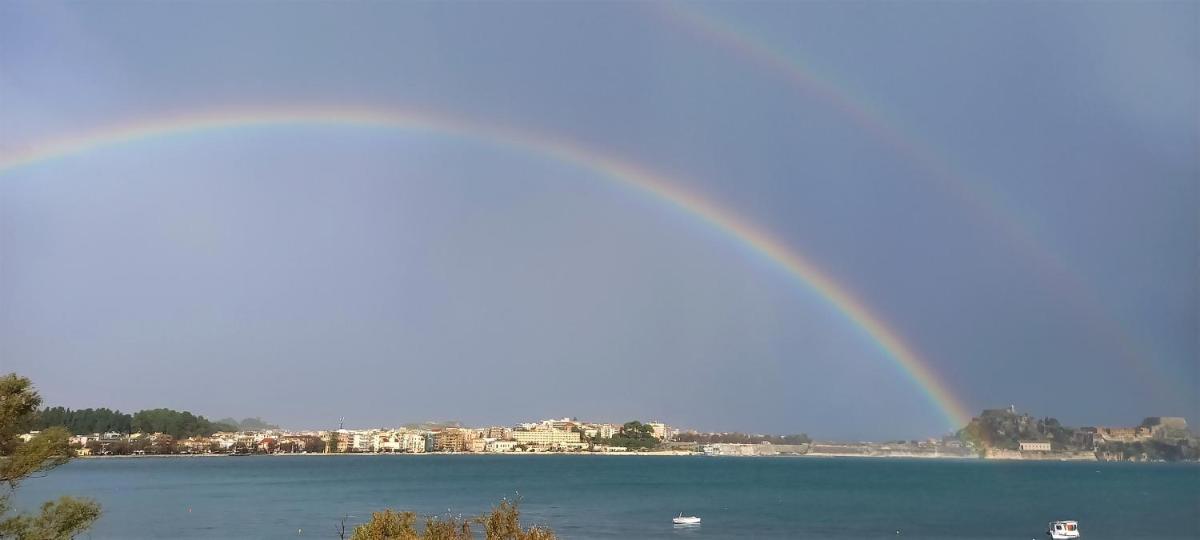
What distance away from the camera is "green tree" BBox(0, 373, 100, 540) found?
1470 centimetres

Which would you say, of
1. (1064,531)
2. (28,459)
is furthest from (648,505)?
(28,459)

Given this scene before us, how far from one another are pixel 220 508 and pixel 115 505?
10028 mm

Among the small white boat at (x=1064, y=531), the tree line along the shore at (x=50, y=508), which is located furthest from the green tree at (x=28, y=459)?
the small white boat at (x=1064, y=531)

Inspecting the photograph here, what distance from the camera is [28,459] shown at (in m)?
14.9

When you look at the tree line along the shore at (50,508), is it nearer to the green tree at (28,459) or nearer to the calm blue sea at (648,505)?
the green tree at (28,459)

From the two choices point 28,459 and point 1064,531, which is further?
point 1064,531

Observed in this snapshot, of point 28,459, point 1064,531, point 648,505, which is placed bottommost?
point 648,505

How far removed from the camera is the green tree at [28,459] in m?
14.7

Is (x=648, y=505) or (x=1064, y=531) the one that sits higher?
(x=1064, y=531)

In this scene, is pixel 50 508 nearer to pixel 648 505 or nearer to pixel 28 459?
pixel 28 459

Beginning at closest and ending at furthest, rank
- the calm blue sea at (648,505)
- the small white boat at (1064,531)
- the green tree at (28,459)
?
1. the green tree at (28,459)
2. the small white boat at (1064,531)
3. the calm blue sea at (648,505)

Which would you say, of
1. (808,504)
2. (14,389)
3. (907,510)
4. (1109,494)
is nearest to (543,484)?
(808,504)

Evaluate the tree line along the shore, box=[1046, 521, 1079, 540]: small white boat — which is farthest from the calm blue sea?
the tree line along the shore

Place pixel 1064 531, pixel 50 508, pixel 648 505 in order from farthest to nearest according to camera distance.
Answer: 1. pixel 648 505
2. pixel 1064 531
3. pixel 50 508
